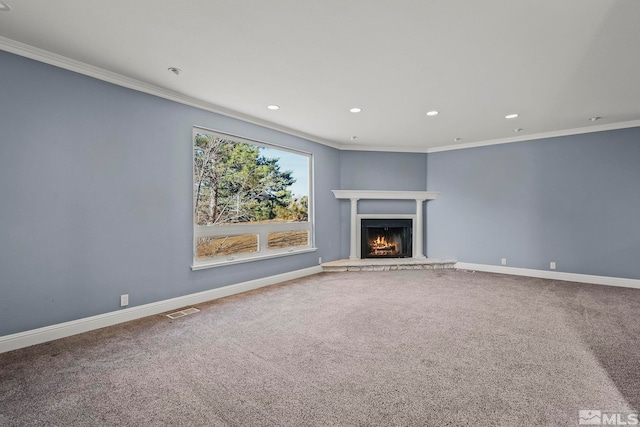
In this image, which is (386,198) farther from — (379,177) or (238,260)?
(238,260)

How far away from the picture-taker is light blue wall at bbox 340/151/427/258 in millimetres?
6363

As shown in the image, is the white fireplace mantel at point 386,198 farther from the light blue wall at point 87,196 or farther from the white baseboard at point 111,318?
the light blue wall at point 87,196

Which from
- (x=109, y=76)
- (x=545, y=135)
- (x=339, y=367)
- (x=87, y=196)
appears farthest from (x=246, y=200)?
(x=545, y=135)

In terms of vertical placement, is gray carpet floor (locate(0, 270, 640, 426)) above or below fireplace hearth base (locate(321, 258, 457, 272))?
below

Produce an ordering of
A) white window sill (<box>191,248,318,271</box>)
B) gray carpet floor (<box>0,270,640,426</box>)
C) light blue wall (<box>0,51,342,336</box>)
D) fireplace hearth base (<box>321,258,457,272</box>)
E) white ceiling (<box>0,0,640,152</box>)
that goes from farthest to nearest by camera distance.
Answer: fireplace hearth base (<box>321,258,457,272</box>) → white window sill (<box>191,248,318,271</box>) → light blue wall (<box>0,51,342,336</box>) → white ceiling (<box>0,0,640,152</box>) → gray carpet floor (<box>0,270,640,426</box>)

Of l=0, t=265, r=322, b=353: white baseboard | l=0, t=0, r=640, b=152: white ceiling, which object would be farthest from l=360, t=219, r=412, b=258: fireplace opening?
l=0, t=0, r=640, b=152: white ceiling

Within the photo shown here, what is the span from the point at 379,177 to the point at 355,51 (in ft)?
13.3

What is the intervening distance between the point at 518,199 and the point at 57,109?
22.0ft

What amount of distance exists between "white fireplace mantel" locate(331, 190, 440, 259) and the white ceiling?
221 cm

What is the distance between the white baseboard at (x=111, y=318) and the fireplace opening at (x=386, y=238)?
2.61 meters

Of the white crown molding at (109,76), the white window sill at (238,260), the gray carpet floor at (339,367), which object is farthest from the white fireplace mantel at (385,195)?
the gray carpet floor at (339,367)

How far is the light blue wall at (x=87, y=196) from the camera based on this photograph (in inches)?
100

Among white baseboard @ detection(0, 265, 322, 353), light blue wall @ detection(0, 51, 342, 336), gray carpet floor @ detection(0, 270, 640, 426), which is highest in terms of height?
light blue wall @ detection(0, 51, 342, 336)

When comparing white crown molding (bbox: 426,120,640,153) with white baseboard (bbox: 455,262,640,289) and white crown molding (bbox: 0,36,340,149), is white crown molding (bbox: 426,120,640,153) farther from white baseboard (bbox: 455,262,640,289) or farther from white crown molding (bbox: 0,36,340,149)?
white crown molding (bbox: 0,36,340,149)
